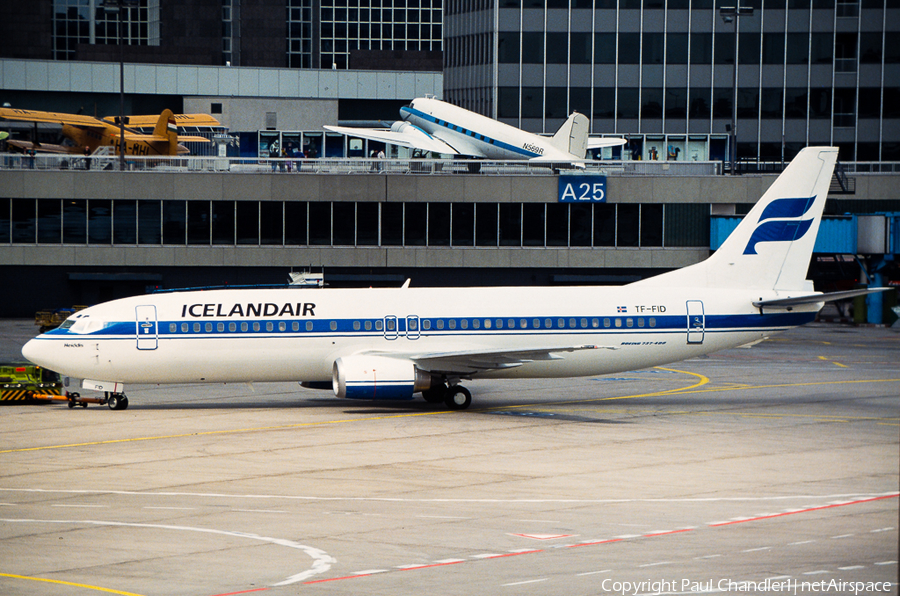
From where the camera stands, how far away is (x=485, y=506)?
26.3 meters

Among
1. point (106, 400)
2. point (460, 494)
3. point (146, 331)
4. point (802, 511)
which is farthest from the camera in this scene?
point (106, 400)

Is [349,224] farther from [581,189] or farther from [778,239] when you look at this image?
[778,239]

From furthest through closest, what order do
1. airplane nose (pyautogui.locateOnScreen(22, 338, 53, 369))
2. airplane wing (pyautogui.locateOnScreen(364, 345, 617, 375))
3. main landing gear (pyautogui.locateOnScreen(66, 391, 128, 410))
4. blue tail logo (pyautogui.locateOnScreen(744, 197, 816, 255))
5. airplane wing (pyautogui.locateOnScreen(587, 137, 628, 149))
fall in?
airplane wing (pyautogui.locateOnScreen(587, 137, 628, 149))
blue tail logo (pyautogui.locateOnScreen(744, 197, 816, 255))
main landing gear (pyautogui.locateOnScreen(66, 391, 128, 410))
airplane wing (pyautogui.locateOnScreen(364, 345, 617, 375))
airplane nose (pyautogui.locateOnScreen(22, 338, 53, 369))

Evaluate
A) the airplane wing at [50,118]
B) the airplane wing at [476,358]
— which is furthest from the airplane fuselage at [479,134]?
the airplane wing at [476,358]

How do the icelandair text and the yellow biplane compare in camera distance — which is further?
the yellow biplane

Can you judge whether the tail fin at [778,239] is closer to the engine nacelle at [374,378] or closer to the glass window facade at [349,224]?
the engine nacelle at [374,378]

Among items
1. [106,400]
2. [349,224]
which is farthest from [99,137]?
[106,400]

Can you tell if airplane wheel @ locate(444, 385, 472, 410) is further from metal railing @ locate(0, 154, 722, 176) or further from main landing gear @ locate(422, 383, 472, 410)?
metal railing @ locate(0, 154, 722, 176)

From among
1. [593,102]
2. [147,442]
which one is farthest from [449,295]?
[593,102]

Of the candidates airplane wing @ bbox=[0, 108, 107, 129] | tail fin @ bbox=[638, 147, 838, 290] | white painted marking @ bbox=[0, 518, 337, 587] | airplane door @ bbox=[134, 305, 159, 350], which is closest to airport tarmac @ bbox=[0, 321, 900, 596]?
white painted marking @ bbox=[0, 518, 337, 587]

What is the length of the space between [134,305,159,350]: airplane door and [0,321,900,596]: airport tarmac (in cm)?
260

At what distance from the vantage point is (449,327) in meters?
42.7

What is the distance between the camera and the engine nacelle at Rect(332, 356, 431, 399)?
132 feet

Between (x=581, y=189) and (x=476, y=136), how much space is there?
378 inches
